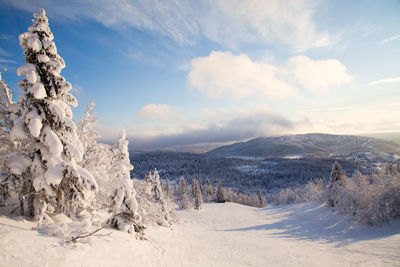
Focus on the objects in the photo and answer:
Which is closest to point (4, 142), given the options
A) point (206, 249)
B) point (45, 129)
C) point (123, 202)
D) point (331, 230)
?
point (45, 129)

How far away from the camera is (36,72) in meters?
8.41

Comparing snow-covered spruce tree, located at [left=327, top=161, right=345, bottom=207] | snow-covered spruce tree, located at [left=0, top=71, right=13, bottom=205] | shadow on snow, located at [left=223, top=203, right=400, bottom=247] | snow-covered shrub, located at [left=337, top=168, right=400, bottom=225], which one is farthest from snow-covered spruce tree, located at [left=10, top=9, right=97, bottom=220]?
snow-covered spruce tree, located at [left=327, top=161, right=345, bottom=207]

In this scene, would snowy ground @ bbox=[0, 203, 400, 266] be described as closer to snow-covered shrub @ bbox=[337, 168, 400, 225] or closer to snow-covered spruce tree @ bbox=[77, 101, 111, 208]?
snow-covered shrub @ bbox=[337, 168, 400, 225]

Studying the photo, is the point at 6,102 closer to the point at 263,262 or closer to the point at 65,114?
the point at 65,114

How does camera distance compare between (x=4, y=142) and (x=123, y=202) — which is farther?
(x=123, y=202)

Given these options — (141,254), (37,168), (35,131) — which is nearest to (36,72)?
(35,131)

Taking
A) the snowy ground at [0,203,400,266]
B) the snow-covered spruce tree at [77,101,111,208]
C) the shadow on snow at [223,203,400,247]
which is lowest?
the shadow on snow at [223,203,400,247]

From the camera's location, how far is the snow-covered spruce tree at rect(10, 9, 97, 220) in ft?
26.5

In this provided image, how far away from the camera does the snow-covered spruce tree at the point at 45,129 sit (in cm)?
809

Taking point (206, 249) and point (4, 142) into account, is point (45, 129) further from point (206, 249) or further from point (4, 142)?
point (206, 249)

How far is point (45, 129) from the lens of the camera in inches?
334

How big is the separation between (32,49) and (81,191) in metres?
6.98

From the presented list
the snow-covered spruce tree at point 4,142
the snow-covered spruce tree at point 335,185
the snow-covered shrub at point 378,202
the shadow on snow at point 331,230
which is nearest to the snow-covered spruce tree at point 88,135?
the snow-covered spruce tree at point 4,142

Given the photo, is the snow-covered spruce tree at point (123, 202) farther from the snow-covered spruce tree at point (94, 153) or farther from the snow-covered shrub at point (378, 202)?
the snow-covered shrub at point (378, 202)
